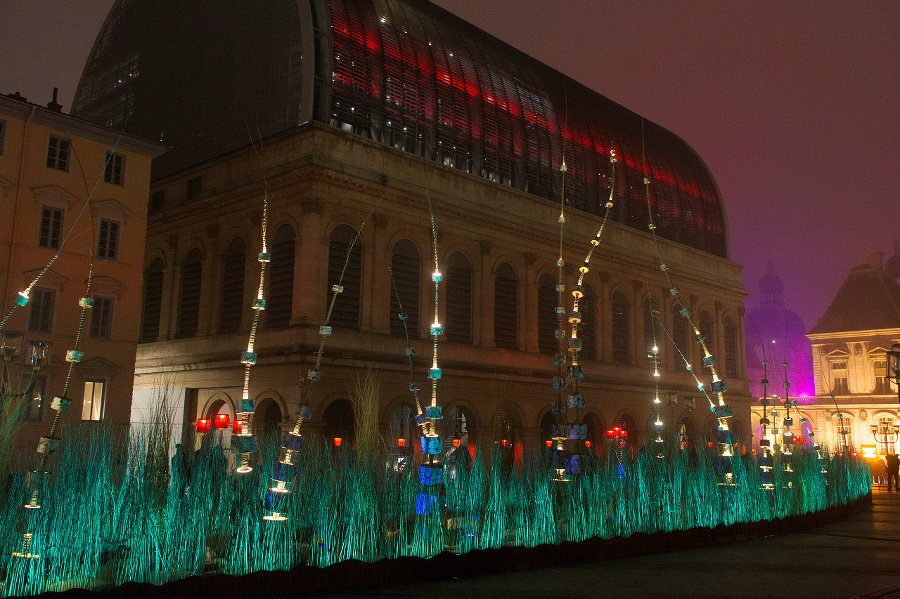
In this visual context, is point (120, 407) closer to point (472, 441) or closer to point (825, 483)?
point (472, 441)

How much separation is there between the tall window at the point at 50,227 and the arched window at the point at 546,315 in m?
20.8

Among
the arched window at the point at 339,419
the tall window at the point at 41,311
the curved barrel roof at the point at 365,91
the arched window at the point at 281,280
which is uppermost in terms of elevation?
the curved barrel roof at the point at 365,91

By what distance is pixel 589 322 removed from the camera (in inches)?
1615

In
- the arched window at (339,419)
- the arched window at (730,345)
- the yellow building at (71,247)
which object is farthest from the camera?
the arched window at (730,345)

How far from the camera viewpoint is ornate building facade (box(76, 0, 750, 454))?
29.8 m

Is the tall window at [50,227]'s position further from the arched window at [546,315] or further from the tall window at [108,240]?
the arched window at [546,315]

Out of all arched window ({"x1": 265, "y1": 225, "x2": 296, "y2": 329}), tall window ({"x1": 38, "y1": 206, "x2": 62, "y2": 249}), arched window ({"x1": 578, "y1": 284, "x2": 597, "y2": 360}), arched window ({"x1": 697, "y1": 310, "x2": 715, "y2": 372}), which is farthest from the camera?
arched window ({"x1": 697, "y1": 310, "x2": 715, "y2": 372})

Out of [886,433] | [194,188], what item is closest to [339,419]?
[194,188]

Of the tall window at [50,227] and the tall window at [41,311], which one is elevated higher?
the tall window at [50,227]

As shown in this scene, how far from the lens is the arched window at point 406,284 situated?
31594 mm

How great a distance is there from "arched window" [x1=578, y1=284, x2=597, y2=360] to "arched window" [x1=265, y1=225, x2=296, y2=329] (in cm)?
1632

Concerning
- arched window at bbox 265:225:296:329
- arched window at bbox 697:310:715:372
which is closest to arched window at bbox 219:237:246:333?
arched window at bbox 265:225:296:329

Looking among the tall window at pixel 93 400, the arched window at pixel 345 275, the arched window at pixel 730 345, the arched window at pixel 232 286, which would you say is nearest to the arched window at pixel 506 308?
the arched window at pixel 345 275

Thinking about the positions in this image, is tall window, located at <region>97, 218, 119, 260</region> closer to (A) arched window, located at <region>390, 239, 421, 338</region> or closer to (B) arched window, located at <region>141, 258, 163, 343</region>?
(B) arched window, located at <region>141, 258, 163, 343</region>
